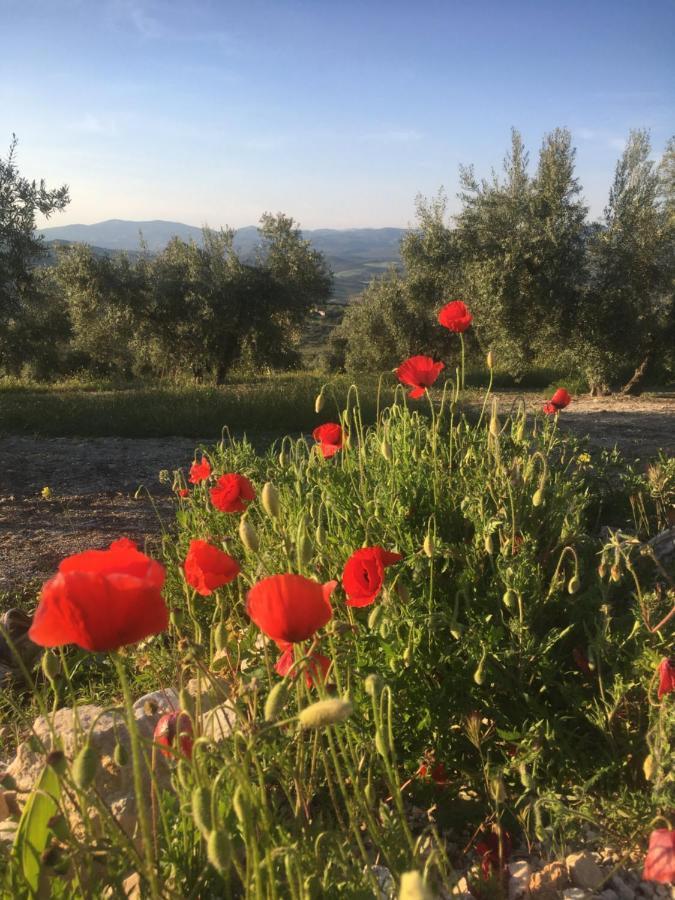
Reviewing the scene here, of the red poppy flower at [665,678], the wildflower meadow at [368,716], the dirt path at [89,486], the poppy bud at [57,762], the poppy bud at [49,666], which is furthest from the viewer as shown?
the dirt path at [89,486]

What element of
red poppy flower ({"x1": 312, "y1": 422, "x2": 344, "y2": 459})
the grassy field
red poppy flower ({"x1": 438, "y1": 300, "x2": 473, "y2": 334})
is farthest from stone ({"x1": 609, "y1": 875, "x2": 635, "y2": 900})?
the grassy field

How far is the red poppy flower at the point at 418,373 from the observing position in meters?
2.67

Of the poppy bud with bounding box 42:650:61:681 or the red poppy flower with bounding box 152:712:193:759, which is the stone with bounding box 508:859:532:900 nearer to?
the red poppy flower with bounding box 152:712:193:759

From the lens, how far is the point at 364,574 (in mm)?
1685

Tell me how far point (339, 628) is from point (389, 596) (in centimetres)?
29

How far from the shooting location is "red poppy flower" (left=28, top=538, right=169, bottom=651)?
1.00 m

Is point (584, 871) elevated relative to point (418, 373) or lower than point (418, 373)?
lower

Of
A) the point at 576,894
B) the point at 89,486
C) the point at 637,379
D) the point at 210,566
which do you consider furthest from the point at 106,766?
the point at 637,379

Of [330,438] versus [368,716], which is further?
[330,438]

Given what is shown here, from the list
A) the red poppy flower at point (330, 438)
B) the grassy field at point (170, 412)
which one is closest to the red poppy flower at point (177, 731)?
the red poppy flower at point (330, 438)

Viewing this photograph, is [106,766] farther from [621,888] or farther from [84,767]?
[621,888]

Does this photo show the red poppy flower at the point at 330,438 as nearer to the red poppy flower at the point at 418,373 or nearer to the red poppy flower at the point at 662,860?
the red poppy flower at the point at 418,373

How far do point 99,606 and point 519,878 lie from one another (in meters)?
1.33

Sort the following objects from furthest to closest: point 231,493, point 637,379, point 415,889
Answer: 1. point 637,379
2. point 231,493
3. point 415,889
